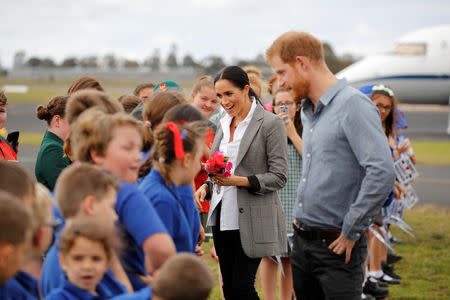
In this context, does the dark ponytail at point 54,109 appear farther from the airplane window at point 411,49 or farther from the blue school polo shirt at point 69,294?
the airplane window at point 411,49

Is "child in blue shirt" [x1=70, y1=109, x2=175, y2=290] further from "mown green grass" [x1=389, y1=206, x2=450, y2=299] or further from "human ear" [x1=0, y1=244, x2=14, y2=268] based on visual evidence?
"mown green grass" [x1=389, y1=206, x2=450, y2=299]

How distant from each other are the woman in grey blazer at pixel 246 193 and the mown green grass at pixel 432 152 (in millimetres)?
12704

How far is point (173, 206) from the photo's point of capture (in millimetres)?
2625

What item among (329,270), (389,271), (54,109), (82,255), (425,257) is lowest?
(425,257)

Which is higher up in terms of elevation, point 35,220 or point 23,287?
point 35,220

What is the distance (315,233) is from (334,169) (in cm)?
42

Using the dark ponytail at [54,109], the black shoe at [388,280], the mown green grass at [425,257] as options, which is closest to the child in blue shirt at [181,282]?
the dark ponytail at [54,109]

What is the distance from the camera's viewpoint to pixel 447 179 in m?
13.2

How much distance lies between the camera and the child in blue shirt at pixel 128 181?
2314 millimetres

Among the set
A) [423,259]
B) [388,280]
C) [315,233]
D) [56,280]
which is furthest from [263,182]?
[423,259]

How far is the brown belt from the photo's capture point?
3.26 meters

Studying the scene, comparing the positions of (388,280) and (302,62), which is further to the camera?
(388,280)

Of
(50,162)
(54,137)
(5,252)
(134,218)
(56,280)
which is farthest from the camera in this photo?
(54,137)

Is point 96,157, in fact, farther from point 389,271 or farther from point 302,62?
point 389,271
